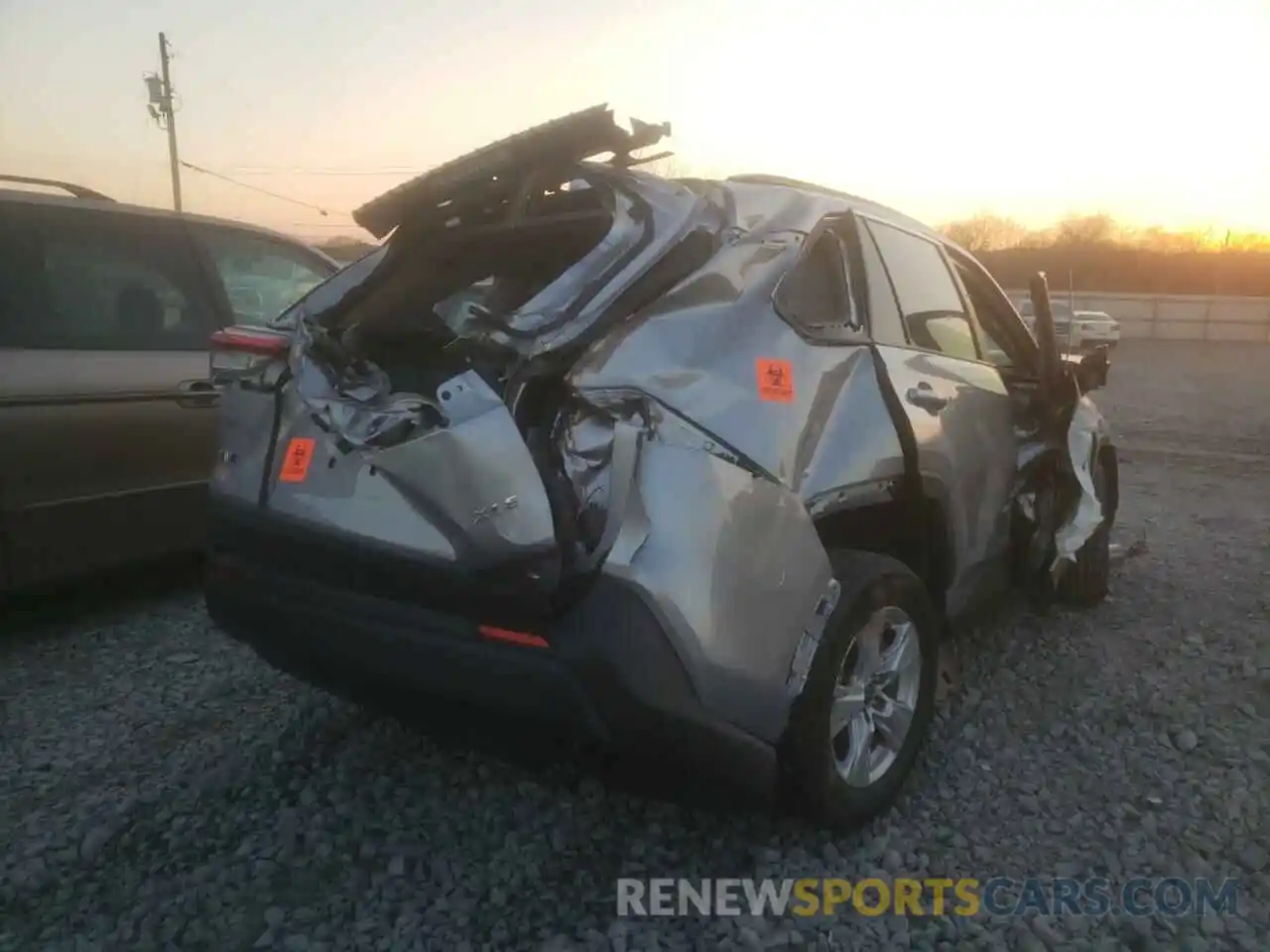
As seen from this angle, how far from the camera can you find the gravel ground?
2.38 m

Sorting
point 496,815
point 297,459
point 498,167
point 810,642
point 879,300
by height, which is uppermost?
point 498,167

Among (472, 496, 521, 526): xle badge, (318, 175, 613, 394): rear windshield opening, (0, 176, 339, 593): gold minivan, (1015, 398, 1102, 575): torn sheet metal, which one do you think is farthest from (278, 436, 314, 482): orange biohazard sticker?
(1015, 398, 1102, 575): torn sheet metal

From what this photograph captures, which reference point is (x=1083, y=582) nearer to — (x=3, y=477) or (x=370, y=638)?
(x=370, y=638)

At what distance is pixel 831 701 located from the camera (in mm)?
2510

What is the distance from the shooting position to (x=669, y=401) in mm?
2256

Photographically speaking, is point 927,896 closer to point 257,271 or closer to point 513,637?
point 513,637

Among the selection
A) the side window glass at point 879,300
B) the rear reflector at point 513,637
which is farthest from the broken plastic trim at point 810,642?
the side window glass at point 879,300

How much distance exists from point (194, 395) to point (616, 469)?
2916 mm

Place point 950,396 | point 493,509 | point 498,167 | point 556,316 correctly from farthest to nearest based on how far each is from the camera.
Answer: point 950,396 → point 498,167 → point 556,316 → point 493,509

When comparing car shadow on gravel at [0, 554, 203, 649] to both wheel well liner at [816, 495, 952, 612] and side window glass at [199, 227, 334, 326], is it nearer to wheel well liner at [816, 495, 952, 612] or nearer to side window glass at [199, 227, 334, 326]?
side window glass at [199, 227, 334, 326]

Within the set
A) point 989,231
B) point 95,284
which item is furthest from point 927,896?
point 989,231

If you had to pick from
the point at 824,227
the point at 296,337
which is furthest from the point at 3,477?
the point at 824,227

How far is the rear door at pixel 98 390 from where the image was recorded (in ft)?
12.6

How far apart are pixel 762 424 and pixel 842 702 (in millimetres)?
791
